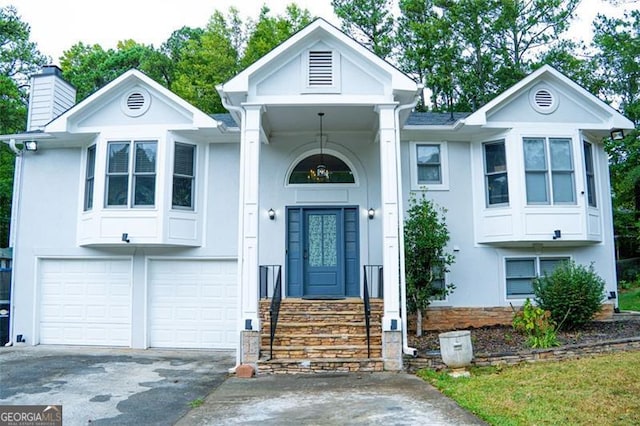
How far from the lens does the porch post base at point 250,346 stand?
799cm

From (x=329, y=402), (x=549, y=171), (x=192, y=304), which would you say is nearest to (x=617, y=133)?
(x=549, y=171)

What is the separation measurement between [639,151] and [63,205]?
19.7 meters

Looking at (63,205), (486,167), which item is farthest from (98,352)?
(486,167)

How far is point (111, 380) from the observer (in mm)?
7613

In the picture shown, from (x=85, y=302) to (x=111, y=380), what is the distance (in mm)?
4116

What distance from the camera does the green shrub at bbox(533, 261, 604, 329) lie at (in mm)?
9430

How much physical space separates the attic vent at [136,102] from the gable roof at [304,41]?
9.03 ft

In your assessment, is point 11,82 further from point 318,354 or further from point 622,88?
point 622,88

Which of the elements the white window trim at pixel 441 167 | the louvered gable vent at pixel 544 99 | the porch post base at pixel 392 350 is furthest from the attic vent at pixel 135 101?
the louvered gable vent at pixel 544 99

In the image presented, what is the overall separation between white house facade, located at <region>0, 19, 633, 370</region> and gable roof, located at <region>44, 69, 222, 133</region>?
29 mm

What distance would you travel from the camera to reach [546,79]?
1107 centimetres

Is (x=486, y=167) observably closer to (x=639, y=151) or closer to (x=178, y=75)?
(x=639, y=151)

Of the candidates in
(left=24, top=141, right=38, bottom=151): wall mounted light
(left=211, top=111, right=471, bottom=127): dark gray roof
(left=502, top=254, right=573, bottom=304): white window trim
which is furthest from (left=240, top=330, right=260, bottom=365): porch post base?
(left=24, top=141, right=38, bottom=151): wall mounted light

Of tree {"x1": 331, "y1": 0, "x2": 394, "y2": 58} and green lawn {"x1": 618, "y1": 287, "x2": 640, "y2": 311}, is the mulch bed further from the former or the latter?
tree {"x1": 331, "y1": 0, "x2": 394, "y2": 58}
